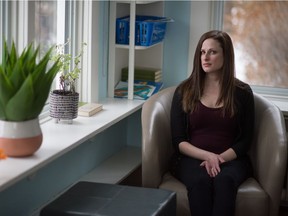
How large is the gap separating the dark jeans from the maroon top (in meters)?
0.14

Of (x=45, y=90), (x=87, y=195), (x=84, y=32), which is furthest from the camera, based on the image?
(x=84, y=32)

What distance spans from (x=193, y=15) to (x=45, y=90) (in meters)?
1.62

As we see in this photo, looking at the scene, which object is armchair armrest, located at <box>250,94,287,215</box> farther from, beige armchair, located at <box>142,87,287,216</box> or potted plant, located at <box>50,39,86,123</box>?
potted plant, located at <box>50,39,86,123</box>

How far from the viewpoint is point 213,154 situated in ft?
10.0

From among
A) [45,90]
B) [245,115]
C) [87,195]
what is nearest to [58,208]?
[87,195]

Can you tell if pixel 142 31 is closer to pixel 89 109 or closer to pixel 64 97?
pixel 89 109

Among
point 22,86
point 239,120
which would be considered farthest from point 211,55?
point 22,86

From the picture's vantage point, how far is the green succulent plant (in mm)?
2467

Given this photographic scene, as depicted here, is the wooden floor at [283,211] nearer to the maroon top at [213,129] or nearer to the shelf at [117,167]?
the maroon top at [213,129]

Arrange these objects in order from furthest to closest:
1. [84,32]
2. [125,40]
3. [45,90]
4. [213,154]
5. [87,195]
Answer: [125,40] < [84,32] < [213,154] < [87,195] < [45,90]

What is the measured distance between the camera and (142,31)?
3748 millimetres

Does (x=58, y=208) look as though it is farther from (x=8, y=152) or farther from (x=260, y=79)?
(x=260, y=79)

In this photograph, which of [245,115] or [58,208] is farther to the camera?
[245,115]

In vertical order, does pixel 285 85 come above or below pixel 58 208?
above
